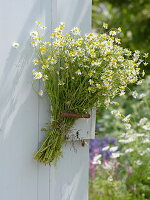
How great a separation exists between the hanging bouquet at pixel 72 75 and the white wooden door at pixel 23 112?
55 mm

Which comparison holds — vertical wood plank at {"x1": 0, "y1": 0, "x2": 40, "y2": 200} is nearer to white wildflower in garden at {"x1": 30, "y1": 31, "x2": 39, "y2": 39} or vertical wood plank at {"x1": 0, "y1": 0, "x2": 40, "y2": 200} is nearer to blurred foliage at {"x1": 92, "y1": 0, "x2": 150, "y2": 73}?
white wildflower in garden at {"x1": 30, "y1": 31, "x2": 39, "y2": 39}

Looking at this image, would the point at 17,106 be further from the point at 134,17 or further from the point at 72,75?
the point at 134,17

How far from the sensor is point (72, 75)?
2035 millimetres

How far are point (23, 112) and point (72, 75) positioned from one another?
303 mm

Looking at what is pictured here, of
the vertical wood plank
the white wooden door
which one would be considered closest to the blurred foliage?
the white wooden door

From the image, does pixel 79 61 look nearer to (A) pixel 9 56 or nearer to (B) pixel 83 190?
(A) pixel 9 56

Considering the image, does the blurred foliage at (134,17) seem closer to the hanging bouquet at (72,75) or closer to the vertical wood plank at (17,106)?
the hanging bouquet at (72,75)

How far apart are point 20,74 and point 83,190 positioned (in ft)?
2.71

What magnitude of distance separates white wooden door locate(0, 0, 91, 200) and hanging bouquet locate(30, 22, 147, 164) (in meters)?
0.05

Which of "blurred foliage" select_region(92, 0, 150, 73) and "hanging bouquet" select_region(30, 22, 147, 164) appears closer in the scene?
"hanging bouquet" select_region(30, 22, 147, 164)

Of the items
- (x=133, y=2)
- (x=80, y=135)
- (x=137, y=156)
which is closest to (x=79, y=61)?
(x=80, y=135)

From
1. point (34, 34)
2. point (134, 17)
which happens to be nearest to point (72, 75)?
point (34, 34)

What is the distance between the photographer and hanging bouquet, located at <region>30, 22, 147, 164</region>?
78.3 inches

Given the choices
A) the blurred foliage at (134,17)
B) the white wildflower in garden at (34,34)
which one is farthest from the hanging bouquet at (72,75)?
the blurred foliage at (134,17)
